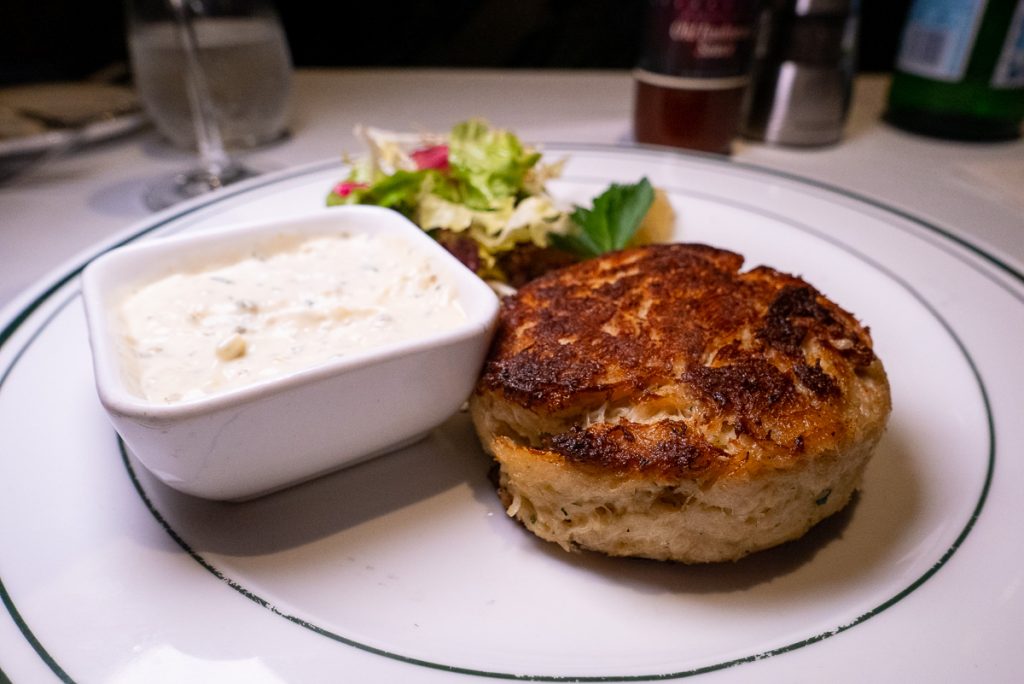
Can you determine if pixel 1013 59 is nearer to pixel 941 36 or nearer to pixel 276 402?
pixel 941 36

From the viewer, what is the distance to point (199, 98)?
9.17ft

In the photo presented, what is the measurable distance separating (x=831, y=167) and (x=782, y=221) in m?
1.08

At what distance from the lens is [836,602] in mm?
1199

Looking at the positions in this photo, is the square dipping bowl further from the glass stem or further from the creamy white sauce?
the glass stem

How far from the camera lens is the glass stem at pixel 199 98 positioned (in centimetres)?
264

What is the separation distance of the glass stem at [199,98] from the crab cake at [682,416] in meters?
1.94

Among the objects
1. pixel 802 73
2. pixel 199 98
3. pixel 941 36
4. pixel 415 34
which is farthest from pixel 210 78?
pixel 941 36

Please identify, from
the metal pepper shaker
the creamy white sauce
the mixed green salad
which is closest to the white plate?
the creamy white sauce

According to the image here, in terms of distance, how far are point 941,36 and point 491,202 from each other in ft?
7.34

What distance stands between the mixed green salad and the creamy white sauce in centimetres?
51

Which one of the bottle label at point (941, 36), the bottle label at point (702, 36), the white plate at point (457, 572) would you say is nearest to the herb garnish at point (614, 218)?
the white plate at point (457, 572)

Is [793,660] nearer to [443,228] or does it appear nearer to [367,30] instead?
[443,228]

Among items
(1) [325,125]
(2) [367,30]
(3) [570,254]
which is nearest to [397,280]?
(3) [570,254]

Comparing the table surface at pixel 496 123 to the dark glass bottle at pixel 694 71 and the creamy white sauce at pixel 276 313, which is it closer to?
the dark glass bottle at pixel 694 71
